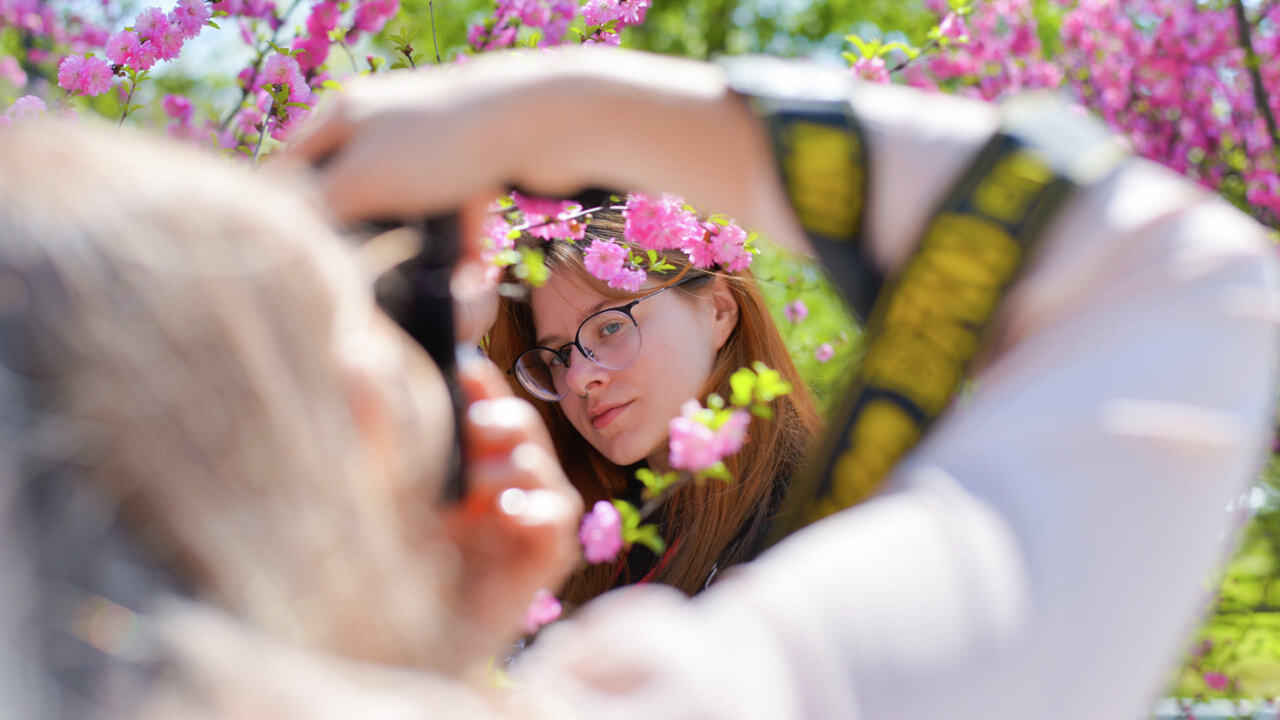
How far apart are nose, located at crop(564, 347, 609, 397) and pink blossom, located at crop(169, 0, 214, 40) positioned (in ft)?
3.54

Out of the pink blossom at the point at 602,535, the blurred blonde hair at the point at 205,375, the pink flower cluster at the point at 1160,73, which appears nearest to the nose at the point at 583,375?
the pink blossom at the point at 602,535

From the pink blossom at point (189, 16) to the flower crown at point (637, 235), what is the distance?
2.66 ft

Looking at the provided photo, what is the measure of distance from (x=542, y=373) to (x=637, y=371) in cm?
32

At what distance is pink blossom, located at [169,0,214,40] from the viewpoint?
2160 millimetres

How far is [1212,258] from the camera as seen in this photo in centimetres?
68

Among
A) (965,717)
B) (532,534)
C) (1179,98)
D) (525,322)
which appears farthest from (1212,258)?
(1179,98)

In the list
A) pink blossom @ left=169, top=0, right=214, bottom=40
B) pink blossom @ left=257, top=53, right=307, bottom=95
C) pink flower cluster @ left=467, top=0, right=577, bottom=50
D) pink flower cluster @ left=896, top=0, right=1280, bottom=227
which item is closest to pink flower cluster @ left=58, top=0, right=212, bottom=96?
pink blossom @ left=169, top=0, right=214, bottom=40

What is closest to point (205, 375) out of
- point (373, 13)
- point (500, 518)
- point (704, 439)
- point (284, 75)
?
point (500, 518)

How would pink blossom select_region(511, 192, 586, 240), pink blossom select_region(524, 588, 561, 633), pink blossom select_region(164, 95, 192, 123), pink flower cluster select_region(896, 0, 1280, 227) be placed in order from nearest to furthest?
pink blossom select_region(524, 588, 561, 633) < pink blossom select_region(511, 192, 586, 240) < pink blossom select_region(164, 95, 192, 123) < pink flower cluster select_region(896, 0, 1280, 227)

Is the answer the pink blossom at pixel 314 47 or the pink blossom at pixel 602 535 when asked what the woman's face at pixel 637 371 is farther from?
the pink blossom at pixel 602 535

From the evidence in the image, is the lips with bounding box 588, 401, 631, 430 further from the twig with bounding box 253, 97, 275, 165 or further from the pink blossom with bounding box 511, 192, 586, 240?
the twig with bounding box 253, 97, 275, 165

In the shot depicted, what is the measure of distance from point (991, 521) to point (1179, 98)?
5.19 m

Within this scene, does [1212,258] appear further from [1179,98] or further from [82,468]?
[1179,98]

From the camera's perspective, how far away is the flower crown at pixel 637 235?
2027mm
